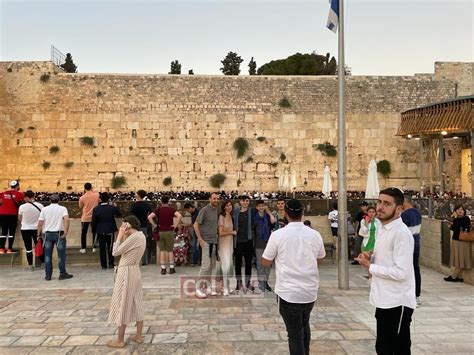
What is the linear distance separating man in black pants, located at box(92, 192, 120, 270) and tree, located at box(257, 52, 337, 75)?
22318 millimetres

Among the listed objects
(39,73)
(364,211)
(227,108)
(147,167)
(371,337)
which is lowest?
(371,337)

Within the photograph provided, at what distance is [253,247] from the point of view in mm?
6418

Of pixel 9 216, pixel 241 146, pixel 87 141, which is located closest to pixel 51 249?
pixel 9 216

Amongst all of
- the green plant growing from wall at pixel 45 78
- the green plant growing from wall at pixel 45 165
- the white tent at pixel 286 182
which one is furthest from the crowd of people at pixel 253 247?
the green plant growing from wall at pixel 45 78

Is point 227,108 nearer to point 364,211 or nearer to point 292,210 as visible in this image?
point 364,211

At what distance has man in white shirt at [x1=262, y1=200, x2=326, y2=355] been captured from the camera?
307 cm

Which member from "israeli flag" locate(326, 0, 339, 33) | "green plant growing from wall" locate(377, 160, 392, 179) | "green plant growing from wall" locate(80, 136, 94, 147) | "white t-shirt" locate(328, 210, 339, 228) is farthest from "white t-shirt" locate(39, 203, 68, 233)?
"green plant growing from wall" locate(377, 160, 392, 179)

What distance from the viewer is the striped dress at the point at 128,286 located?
4.07 metres

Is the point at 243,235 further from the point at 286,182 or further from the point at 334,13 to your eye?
the point at 286,182

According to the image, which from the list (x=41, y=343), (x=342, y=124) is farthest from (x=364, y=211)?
(x=41, y=343)

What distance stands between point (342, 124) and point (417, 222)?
209cm

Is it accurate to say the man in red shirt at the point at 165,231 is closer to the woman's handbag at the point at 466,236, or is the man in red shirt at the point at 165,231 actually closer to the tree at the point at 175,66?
the woman's handbag at the point at 466,236

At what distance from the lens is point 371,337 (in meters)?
4.33

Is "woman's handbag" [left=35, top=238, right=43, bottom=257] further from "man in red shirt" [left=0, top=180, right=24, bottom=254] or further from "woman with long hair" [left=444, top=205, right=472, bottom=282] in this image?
"woman with long hair" [left=444, top=205, right=472, bottom=282]
